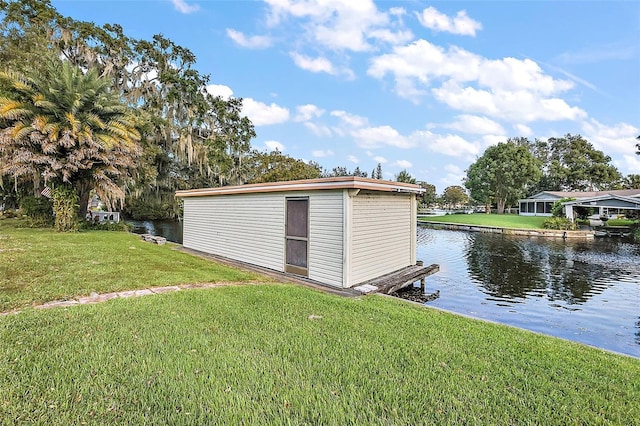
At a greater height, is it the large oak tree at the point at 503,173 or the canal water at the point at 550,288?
the large oak tree at the point at 503,173

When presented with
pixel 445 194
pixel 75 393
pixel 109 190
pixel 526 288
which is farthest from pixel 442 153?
pixel 445 194

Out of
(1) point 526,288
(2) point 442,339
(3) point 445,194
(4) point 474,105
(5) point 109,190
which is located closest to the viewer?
(2) point 442,339

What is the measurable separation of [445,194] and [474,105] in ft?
162

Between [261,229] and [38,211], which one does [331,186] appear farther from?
[38,211]

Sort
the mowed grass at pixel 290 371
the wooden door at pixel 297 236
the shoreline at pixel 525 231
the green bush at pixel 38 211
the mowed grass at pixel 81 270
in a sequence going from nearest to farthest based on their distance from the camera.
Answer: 1. the mowed grass at pixel 290 371
2. the mowed grass at pixel 81 270
3. the wooden door at pixel 297 236
4. the green bush at pixel 38 211
5. the shoreline at pixel 525 231

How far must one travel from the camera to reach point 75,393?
2.22 meters

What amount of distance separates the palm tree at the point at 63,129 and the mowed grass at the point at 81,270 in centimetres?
271

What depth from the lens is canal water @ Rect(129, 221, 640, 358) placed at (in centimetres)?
597

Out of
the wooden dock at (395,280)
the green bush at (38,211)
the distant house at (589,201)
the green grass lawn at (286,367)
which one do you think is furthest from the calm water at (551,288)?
the green bush at (38,211)

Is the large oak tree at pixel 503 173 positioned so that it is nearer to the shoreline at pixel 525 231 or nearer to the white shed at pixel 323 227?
the shoreline at pixel 525 231

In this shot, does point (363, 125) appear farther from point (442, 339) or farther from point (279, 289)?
point (442, 339)

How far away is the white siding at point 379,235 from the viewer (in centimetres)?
618

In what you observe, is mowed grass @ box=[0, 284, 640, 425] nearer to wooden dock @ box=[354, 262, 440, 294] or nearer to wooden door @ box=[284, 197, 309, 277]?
wooden dock @ box=[354, 262, 440, 294]

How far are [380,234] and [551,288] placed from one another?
5511 mm
